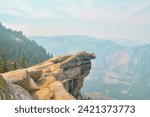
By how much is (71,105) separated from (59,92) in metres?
23.4

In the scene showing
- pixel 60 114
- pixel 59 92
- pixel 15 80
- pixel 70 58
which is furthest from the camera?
pixel 70 58

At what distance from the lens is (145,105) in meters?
11.7

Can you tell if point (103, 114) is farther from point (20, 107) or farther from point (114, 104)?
point (20, 107)

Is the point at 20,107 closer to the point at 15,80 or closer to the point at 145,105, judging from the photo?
the point at 145,105

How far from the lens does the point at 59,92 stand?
114ft

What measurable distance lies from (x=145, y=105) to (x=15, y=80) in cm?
2134

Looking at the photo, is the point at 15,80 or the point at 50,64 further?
the point at 50,64

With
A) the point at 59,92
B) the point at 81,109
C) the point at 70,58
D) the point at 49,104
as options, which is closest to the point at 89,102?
the point at 81,109

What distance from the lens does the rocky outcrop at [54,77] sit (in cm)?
3241

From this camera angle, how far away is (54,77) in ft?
156

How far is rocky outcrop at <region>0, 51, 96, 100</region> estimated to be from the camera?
106 feet

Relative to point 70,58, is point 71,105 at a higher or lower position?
higher

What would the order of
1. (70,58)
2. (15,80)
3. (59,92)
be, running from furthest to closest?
(70,58) < (59,92) < (15,80)

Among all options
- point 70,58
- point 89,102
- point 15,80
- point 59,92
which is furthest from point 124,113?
point 70,58
